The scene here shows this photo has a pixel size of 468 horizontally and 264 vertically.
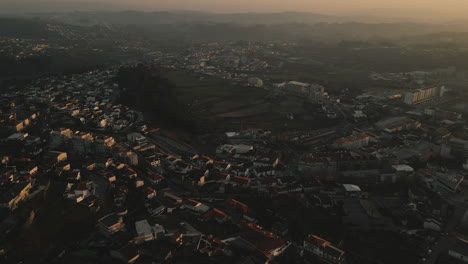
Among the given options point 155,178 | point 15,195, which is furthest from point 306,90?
point 15,195

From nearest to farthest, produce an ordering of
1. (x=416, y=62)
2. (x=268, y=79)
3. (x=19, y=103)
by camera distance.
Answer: (x=19, y=103) → (x=268, y=79) → (x=416, y=62)

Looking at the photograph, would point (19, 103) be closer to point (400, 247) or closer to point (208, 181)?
point (208, 181)

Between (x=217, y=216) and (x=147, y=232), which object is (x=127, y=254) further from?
(x=217, y=216)

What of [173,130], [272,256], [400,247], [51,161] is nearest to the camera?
[272,256]

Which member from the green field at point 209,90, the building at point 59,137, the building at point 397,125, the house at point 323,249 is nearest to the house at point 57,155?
the building at point 59,137

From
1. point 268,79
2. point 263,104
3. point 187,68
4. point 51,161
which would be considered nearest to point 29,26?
point 187,68

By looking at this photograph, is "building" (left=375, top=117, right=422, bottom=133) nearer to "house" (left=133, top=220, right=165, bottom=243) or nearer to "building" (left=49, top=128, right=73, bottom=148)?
"house" (left=133, top=220, right=165, bottom=243)

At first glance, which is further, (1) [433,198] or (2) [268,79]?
(2) [268,79]
